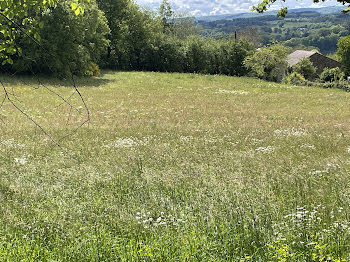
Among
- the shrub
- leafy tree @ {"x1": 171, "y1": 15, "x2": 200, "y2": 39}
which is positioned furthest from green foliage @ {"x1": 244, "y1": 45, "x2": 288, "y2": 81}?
leafy tree @ {"x1": 171, "y1": 15, "x2": 200, "y2": 39}

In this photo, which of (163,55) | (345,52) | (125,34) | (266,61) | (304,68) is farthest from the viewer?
(345,52)

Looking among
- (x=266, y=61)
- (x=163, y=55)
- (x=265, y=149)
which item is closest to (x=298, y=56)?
(x=266, y=61)

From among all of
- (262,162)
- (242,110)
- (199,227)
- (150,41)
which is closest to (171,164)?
(262,162)

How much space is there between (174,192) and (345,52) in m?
91.3

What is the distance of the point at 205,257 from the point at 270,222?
153 centimetres

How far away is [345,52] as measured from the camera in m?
85.2

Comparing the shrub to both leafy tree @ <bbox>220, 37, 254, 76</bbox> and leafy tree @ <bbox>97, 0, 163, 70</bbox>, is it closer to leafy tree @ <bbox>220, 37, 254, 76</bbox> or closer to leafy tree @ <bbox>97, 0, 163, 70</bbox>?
leafy tree @ <bbox>97, 0, 163, 70</bbox>

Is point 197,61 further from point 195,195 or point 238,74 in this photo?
point 195,195

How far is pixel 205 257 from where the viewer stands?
13.9 feet

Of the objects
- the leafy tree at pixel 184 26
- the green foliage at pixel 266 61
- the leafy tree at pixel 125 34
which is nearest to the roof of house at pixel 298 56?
the green foliage at pixel 266 61

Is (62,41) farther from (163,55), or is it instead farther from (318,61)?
(318,61)

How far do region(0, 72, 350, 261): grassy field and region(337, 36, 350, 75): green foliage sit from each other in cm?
7645

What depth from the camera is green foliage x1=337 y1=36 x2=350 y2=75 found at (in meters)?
84.0

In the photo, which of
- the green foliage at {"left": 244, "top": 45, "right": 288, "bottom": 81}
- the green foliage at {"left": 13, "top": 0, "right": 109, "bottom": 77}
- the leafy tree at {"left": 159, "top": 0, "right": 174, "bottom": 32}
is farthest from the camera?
the leafy tree at {"left": 159, "top": 0, "right": 174, "bottom": 32}
